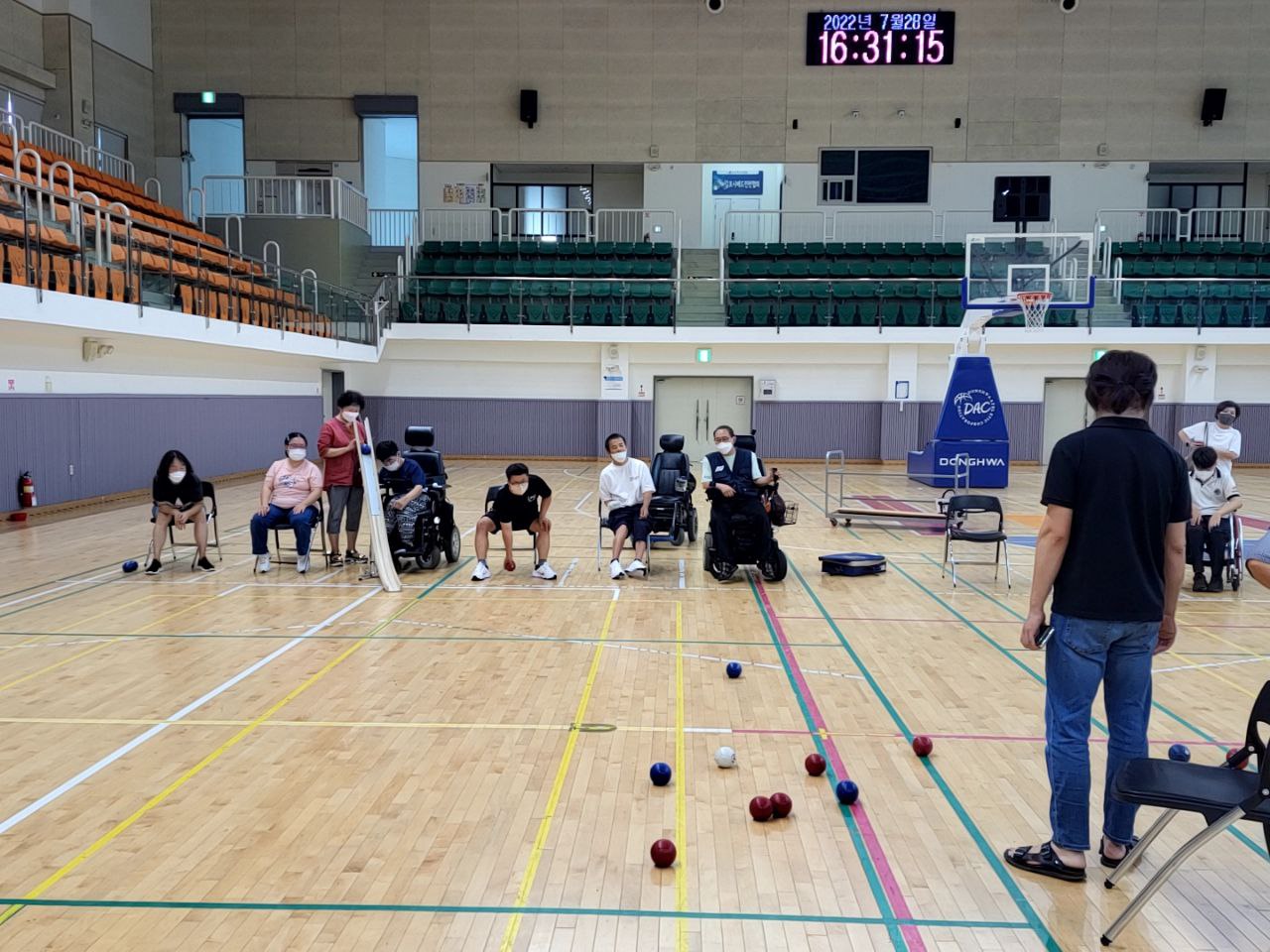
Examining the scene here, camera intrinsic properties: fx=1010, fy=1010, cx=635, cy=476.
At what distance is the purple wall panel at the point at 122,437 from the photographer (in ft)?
46.3

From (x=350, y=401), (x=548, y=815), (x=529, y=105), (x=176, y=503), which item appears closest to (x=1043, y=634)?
(x=548, y=815)

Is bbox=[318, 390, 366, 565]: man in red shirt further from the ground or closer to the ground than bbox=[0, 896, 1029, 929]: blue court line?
further from the ground

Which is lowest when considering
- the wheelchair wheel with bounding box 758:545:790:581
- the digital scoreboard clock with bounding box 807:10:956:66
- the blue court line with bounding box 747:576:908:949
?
the blue court line with bounding box 747:576:908:949

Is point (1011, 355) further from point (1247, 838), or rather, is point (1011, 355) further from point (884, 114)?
point (1247, 838)

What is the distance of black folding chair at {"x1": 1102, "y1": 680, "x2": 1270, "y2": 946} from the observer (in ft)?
10.1

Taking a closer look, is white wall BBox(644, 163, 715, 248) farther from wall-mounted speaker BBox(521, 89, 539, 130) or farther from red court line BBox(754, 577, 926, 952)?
red court line BBox(754, 577, 926, 952)

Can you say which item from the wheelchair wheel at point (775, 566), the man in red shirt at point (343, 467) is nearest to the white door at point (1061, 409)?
the wheelchair wheel at point (775, 566)

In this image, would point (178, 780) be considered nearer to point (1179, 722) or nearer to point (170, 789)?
point (170, 789)

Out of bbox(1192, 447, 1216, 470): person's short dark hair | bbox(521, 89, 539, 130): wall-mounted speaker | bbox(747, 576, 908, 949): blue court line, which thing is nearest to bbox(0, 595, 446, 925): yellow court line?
bbox(747, 576, 908, 949): blue court line

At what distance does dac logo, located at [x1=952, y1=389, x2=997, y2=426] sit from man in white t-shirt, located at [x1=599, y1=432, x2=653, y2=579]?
1061 centimetres

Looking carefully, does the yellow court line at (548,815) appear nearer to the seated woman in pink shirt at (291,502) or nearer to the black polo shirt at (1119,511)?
the black polo shirt at (1119,511)

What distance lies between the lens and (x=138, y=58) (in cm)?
2617

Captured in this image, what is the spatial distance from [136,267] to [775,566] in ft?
33.9

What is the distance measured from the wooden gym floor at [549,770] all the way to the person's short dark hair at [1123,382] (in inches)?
70.1
